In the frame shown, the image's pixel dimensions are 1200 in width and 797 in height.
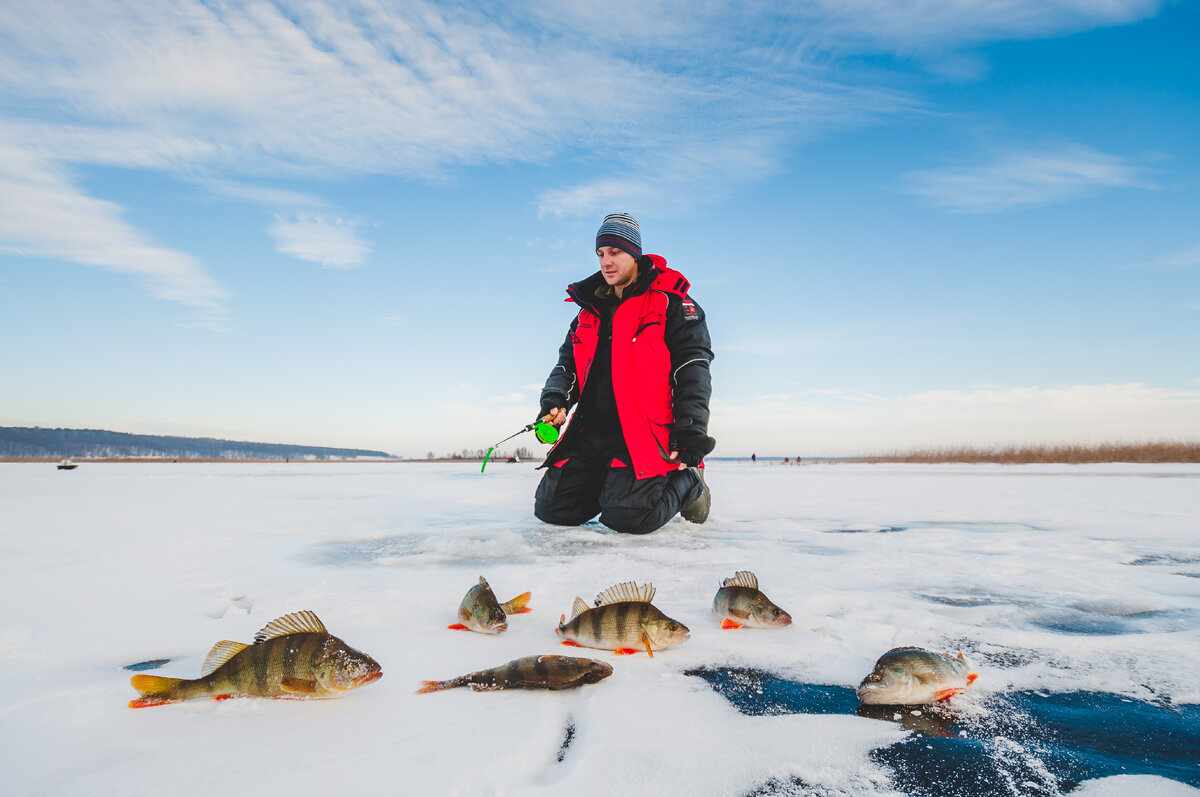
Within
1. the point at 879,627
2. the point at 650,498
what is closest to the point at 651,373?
the point at 650,498

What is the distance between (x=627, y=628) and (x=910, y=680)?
83cm

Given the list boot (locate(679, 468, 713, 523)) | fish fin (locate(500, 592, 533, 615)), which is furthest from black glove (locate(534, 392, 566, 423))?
fish fin (locate(500, 592, 533, 615))

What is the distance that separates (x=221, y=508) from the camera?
7.13 metres

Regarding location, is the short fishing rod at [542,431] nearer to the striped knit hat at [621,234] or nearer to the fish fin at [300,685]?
the striped knit hat at [621,234]

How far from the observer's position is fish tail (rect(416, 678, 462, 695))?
1688 mm

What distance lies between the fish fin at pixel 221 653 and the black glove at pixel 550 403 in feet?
10.9

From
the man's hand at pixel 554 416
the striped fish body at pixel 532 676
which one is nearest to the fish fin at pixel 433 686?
the striped fish body at pixel 532 676

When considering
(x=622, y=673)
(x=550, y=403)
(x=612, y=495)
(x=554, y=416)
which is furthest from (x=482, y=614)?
(x=550, y=403)

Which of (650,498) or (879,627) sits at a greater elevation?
(650,498)

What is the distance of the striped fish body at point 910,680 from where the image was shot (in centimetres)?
161

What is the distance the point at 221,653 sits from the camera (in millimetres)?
1651

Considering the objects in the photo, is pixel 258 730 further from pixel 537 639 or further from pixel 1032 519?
pixel 1032 519

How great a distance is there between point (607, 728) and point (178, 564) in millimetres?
3163

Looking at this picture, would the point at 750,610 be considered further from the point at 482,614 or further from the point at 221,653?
the point at 221,653
